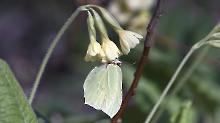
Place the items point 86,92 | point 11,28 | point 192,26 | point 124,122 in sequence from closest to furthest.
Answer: point 86,92 < point 124,122 < point 192,26 < point 11,28

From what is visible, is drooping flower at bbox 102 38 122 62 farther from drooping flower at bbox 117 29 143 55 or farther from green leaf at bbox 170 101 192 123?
green leaf at bbox 170 101 192 123

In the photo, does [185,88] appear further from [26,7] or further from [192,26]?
[26,7]

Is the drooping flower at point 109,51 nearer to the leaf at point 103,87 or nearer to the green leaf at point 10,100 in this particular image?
the leaf at point 103,87

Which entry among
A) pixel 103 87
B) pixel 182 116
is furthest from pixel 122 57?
pixel 103 87

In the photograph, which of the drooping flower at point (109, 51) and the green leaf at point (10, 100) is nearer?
the green leaf at point (10, 100)

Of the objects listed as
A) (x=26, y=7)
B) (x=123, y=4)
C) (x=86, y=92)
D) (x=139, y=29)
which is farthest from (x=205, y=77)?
(x=26, y=7)

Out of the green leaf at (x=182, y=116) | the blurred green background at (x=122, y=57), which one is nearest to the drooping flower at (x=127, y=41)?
the blurred green background at (x=122, y=57)

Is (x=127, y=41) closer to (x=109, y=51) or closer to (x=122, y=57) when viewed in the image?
(x=109, y=51)
